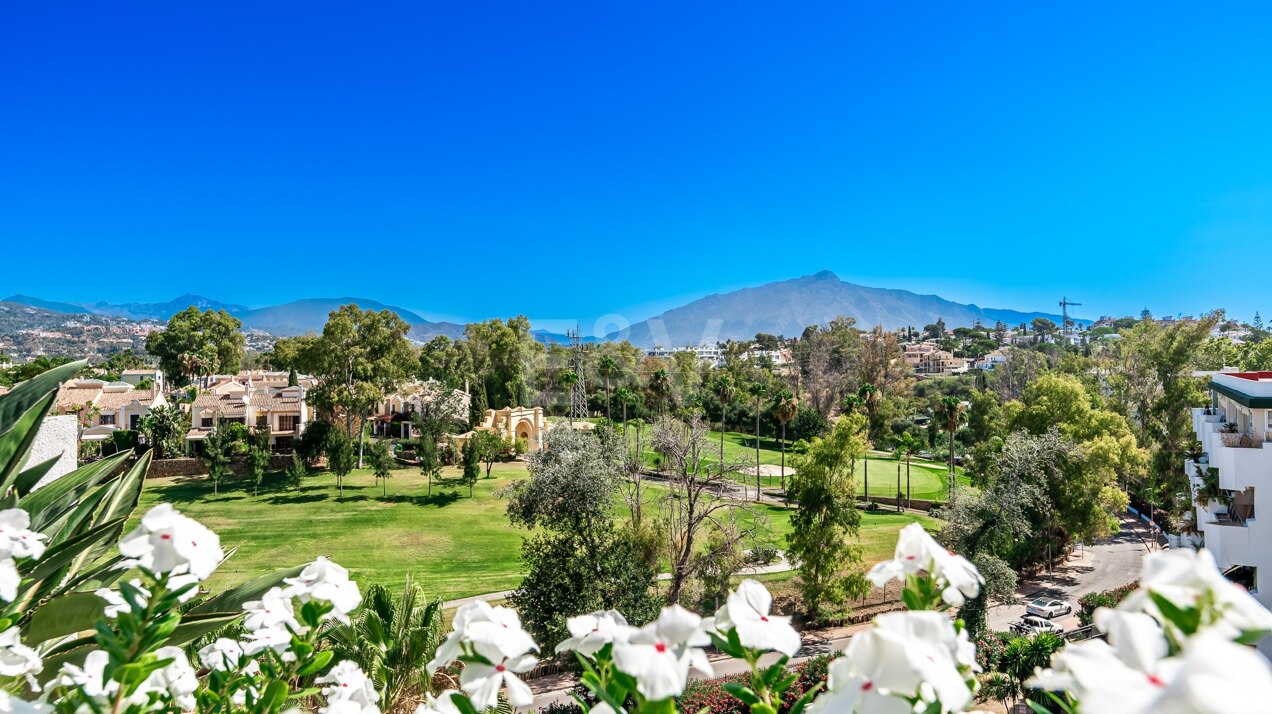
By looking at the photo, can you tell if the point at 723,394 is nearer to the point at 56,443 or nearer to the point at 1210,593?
the point at 56,443

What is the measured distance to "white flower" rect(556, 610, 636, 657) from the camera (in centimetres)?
137

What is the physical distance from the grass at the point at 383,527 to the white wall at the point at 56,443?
551 inches

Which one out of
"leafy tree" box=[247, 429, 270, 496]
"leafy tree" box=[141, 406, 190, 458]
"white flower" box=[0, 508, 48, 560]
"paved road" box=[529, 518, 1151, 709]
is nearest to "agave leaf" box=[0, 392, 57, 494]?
"white flower" box=[0, 508, 48, 560]

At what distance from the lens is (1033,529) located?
23125mm

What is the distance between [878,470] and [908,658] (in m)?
45.6

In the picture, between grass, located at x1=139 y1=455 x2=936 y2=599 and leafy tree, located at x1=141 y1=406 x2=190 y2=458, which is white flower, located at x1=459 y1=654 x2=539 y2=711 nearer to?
grass, located at x1=139 y1=455 x2=936 y2=599

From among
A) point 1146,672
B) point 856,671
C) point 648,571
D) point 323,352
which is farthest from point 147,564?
point 323,352

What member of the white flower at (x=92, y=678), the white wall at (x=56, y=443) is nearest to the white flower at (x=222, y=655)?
the white flower at (x=92, y=678)

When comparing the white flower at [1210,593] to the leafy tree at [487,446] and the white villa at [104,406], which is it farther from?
the white villa at [104,406]

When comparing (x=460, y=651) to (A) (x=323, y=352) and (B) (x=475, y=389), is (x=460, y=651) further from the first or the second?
(B) (x=475, y=389)

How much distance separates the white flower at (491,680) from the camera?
52.4 inches

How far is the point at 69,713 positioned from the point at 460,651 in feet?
2.93

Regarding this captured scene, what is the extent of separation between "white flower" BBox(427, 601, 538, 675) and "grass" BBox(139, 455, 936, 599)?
1692 centimetres

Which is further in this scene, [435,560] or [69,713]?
[435,560]
